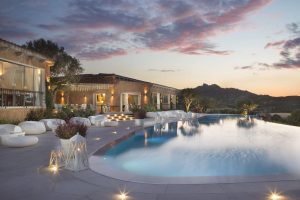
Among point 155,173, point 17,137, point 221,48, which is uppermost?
point 221,48

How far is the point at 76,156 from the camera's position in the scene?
6004mm

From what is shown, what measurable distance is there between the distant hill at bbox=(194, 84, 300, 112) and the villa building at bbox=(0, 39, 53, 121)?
28.0 m

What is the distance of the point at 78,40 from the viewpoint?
2519 centimetres

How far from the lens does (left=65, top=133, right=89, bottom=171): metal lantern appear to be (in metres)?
5.99

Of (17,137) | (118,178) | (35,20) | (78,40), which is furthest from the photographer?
(78,40)

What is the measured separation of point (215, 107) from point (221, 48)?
61.9 feet

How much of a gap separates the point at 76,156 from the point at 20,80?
13176 mm

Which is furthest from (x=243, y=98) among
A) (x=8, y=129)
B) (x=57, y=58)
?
(x=8, y=129)

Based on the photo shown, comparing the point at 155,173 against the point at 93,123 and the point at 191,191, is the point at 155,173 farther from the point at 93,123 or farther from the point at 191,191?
the point at 93,123

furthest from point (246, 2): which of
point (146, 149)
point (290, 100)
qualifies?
point (290, 100)

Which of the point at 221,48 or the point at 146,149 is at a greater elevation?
the point at 221,48

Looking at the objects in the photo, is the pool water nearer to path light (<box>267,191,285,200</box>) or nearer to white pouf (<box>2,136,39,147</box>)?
white pouf (<box>2,136,39,147</box>)

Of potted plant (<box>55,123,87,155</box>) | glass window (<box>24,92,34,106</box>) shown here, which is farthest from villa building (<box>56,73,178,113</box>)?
potted plant (<box>55,123,87,155</box>)

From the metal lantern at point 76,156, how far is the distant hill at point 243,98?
123 feet
